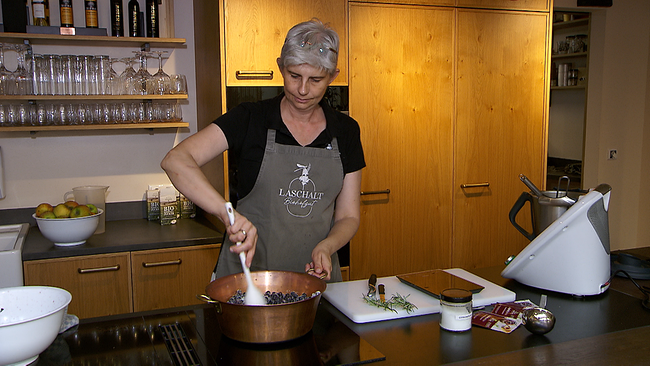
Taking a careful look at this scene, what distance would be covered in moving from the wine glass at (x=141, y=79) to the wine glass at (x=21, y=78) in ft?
1.58

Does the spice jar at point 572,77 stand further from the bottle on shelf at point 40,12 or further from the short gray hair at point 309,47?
the bottle on shelf at point 40,12

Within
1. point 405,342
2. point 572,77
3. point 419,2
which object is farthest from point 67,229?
point 572,77

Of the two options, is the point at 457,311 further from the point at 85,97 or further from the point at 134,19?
the point at 134,19

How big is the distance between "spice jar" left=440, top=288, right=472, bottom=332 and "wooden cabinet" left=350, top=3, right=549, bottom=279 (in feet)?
5.38

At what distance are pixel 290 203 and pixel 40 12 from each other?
1746 millimetres


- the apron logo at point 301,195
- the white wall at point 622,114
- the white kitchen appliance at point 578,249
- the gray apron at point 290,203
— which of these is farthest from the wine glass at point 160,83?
the white wall at point 622,114

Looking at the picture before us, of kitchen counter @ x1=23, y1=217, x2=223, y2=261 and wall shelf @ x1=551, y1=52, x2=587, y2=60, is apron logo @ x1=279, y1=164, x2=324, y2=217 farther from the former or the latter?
wall shelf @ x1=551, y1=52, x2=587, y2=60

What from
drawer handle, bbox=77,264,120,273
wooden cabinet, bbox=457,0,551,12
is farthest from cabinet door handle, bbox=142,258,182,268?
wooden cabinet, bbox=457,0,551,12

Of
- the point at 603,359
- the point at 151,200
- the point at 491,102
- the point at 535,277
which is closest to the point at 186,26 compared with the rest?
the point at 151,200

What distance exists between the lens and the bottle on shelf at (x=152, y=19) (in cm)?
305

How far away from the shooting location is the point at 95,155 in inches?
128

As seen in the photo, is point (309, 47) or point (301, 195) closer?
point (309, 47)

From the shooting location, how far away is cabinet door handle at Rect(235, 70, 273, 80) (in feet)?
9.11

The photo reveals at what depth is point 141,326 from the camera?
59.8 inches
